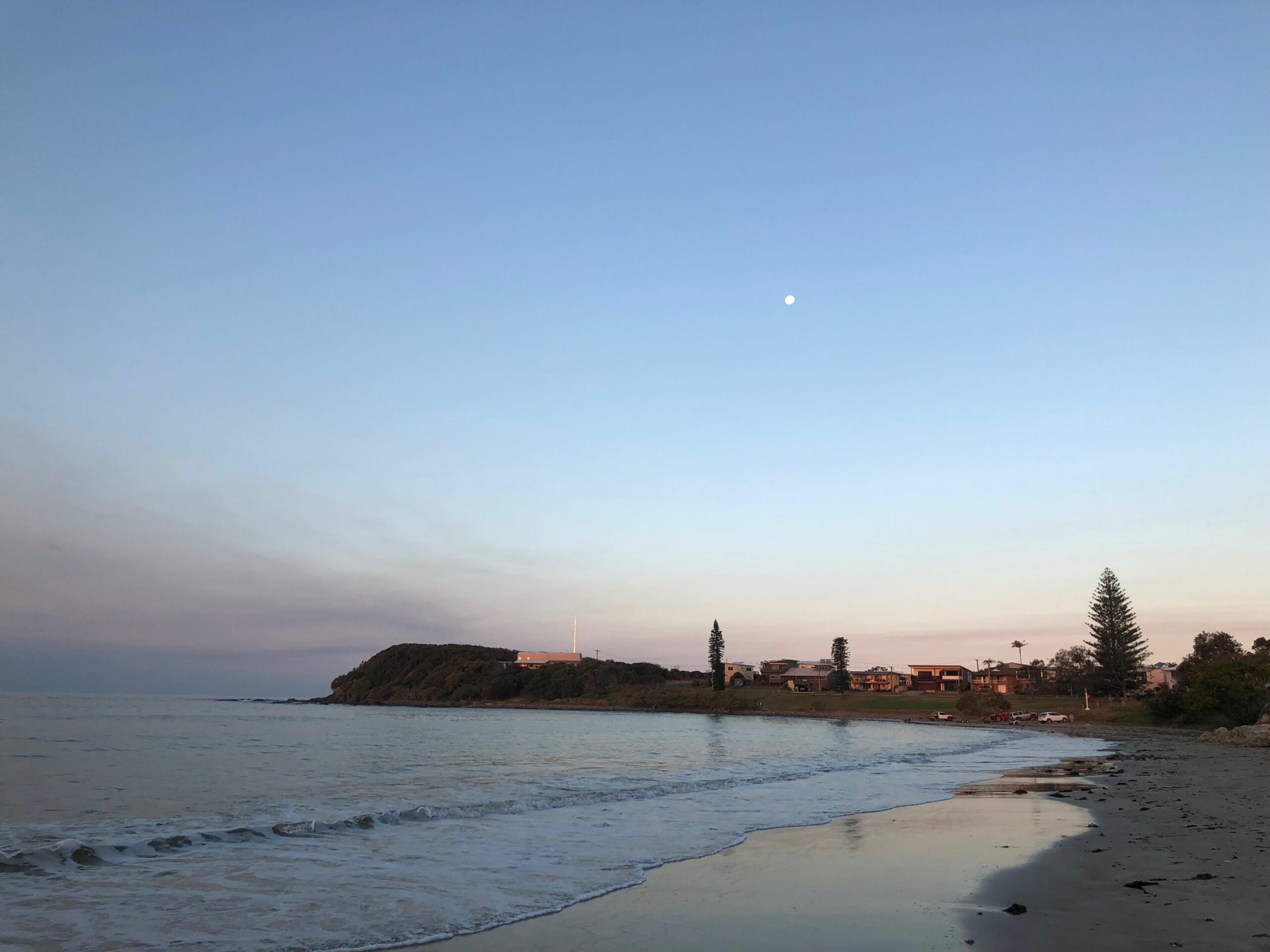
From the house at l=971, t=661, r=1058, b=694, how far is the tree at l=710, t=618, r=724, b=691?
46.8 meters

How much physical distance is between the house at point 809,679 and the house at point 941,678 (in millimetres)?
16606

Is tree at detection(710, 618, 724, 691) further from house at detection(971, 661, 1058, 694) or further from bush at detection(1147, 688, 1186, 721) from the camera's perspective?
bush at detection(1147, 688, 1186, 721)

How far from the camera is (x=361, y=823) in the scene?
57.8 ft

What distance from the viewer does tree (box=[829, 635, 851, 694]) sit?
139250 millimetres

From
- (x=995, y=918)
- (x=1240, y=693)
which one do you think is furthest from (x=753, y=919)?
(x=1240, y=693)

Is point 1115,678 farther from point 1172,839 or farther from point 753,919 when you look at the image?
point 753,919

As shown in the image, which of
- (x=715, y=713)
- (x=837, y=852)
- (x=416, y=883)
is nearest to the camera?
(x=416, y=883)

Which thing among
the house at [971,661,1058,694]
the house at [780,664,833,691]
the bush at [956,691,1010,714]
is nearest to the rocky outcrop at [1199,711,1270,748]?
the bush at [956,691,1010,714]

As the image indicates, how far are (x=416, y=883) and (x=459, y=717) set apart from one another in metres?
112

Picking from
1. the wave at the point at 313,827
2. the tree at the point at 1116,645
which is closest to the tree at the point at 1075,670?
the tree at the point at 1116,645

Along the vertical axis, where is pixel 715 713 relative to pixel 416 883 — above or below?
below

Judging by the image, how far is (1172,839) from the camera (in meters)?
13.0

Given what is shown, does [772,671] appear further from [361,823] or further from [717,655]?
[361,823]

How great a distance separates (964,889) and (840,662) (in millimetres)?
136904
